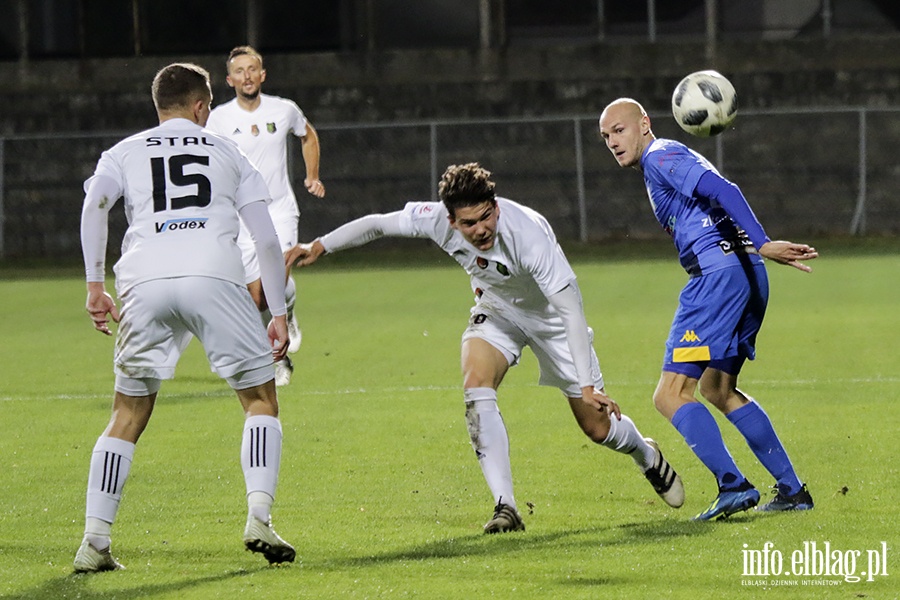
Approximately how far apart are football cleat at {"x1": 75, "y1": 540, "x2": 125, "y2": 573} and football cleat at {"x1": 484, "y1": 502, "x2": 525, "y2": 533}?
1453 millimetres

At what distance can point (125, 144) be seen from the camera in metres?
5.24

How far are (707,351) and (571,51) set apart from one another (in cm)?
2116

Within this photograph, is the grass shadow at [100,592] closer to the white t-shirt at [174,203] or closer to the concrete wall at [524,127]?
the white t-shirt at [174,203]

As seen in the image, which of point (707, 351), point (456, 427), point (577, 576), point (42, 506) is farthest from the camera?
point (456, 427)

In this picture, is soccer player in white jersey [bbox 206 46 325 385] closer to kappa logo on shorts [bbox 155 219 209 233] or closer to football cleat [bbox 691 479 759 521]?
football cleat [bbox 691 479 759 521]

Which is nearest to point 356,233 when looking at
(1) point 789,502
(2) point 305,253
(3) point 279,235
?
(2) point 305,253

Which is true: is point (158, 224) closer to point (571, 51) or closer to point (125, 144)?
point (125, 144)

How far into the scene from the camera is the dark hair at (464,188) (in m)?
5.47

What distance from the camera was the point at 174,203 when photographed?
519 cm

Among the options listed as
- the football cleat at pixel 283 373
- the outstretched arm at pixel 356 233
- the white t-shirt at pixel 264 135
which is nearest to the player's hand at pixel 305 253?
the outstretched arm at pixel 356 233

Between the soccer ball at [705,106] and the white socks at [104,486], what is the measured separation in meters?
3.00

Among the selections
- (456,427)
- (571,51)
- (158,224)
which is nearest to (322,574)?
(158,224)

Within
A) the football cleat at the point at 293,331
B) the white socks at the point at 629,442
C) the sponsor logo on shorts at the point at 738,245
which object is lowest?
the football cleat at the point at 293,331

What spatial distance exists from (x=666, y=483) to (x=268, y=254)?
200 cm
